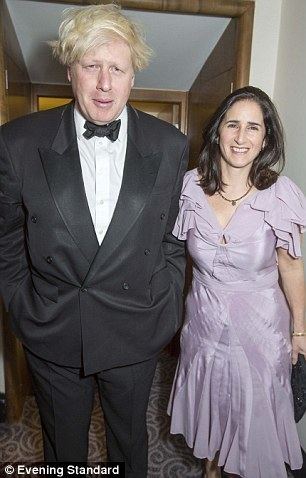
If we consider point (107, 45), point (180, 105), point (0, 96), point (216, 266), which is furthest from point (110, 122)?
point (180, 105)

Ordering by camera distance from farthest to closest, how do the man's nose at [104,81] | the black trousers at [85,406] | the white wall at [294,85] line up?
the white wall at [294,85] < the black trousers at [85,406] < the man's nose at [104,81]

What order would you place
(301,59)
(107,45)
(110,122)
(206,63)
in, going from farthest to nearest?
(206,63), (301,59), (110,122), (107,45)

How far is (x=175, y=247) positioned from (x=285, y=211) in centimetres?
41

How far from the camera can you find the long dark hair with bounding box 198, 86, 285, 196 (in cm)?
134

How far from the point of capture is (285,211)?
1309 millimetres

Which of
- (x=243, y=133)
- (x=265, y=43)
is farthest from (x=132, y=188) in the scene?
(x=265, y=43)

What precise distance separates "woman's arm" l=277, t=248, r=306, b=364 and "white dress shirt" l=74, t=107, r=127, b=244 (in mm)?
648

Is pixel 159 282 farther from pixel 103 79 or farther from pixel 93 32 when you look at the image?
pixel 93 32

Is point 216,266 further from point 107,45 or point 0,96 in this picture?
point 0,96

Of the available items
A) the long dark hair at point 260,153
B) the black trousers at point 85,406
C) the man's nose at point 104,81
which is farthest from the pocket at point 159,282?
the man's nose at point 104,81

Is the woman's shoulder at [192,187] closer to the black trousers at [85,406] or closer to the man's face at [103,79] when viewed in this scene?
the man's face at [103,79]

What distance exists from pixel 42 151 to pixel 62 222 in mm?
214

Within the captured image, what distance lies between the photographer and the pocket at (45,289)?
1.17 metres

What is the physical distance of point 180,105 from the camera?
264 cm
